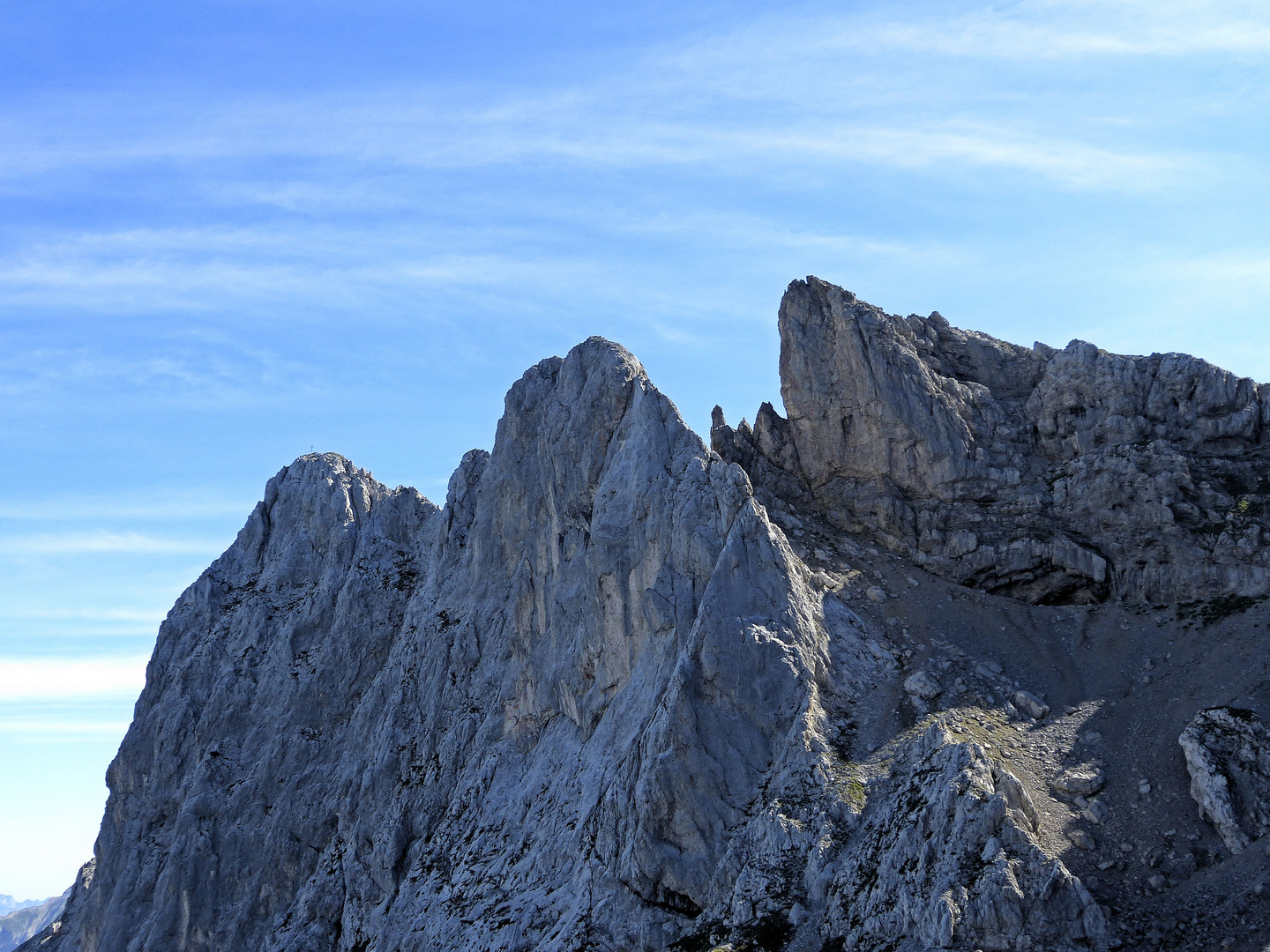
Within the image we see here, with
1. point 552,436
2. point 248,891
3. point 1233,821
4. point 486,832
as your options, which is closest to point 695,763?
point 486,832

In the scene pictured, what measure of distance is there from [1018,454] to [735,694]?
3240 centimetres

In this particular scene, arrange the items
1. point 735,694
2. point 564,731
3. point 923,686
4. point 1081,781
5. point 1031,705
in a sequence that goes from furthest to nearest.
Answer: point 564,731
point 923,686
point 1031,705
point 735,694
point 1081,781

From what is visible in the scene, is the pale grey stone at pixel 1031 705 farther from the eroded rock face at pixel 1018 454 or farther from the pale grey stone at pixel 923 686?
the eroded rock face at pixel 1018 454

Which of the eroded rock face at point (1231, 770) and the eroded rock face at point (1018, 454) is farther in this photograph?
the eroded rock face at point (1018, 454)

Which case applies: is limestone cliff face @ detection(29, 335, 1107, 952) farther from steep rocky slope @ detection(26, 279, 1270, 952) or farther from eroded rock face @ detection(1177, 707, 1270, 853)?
eroded rock face @ detection(1177, 707, 1270, 853)

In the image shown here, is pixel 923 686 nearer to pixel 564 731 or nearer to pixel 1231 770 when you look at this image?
pixel 1231 770

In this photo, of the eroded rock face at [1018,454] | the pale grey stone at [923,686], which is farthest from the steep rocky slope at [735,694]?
the pale grey stone at [923,686]

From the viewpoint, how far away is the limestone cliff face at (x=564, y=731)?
169 feet

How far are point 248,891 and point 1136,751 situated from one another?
6452 centimetres

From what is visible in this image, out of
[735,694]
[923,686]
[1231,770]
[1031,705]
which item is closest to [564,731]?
[735,694]

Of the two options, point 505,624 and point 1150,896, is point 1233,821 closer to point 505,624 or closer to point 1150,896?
point 1150,896

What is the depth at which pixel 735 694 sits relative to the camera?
59.0 m

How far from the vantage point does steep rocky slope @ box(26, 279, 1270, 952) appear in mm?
50625

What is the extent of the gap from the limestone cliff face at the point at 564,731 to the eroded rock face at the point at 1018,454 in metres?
0.64
